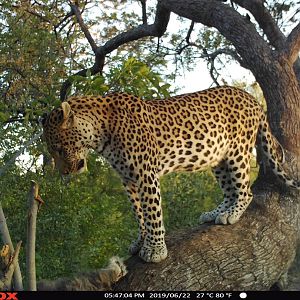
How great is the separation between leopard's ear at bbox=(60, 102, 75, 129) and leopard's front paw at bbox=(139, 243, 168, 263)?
132cm

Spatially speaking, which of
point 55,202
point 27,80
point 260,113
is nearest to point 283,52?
point 260,113

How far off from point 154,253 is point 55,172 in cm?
448

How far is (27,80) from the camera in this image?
35.6 ft

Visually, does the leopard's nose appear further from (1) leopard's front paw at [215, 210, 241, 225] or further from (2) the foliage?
(1) leopard's front paw at [215, 210, 241, 225]

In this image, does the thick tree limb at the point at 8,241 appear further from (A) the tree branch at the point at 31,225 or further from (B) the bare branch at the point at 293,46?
(B) the bare branch at the point at 293,46

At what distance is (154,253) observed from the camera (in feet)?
16.8

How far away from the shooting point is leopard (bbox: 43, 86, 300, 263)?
4984 mm

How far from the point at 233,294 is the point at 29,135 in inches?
180

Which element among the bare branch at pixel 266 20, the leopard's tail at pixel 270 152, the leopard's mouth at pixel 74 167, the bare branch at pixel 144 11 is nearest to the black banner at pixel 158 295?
the leopard's mouth at pixel 74 167

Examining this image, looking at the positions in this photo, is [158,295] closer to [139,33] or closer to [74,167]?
[74,167]

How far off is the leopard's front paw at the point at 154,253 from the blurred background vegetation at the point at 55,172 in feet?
4.60

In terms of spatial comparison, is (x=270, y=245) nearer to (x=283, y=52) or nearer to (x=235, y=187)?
(x=235, y=187)

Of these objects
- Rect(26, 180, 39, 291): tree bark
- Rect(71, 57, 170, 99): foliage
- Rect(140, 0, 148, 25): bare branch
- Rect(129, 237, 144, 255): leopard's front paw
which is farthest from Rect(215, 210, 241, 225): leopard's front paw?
Rect(140, 0, 148, 25): bare branch

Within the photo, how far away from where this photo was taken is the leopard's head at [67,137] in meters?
4.86
